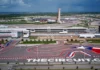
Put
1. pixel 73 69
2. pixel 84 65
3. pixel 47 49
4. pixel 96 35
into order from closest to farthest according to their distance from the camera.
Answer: pixel 73 69 → pixel 84 65 → pixel 47 49 → pixel 96 35

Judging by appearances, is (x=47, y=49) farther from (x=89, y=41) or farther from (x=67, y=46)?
(x=89, y=41)

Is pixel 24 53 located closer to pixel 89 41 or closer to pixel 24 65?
pixel 24 65

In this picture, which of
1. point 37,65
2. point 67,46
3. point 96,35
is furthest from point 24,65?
point 96,35

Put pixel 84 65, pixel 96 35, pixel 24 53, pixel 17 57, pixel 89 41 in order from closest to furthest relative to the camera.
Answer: pixel 84 65, pixel 17 57, pixel 24 53, pixel 89 41, pixel 96 35

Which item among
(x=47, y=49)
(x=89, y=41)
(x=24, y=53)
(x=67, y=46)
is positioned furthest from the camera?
(x=89, y=41)

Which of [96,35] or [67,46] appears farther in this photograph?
[96,35]

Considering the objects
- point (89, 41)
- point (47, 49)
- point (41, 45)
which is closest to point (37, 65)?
point (47, 49)
